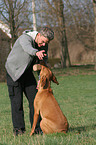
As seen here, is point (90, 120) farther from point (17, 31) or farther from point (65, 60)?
point (65, 60)

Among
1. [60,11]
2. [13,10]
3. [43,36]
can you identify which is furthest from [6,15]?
[43,36]

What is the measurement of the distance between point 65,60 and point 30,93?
2647 cm

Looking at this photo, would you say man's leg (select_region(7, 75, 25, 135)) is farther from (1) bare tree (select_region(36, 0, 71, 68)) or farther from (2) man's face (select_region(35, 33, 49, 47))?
(1) bare tree (select_region(36, 0, 71, 68))

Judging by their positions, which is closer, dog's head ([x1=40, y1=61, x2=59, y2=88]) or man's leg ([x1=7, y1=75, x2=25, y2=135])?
dog's head ([x1=40, y1=61, x2=59, y2=88])

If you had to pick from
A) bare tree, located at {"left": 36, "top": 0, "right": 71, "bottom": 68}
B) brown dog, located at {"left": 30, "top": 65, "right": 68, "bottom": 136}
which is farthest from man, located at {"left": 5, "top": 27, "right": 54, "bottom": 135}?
bare tree, located at {"left": 36, "top": 0, "right": 71, "bottom": 68}

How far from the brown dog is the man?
458mm

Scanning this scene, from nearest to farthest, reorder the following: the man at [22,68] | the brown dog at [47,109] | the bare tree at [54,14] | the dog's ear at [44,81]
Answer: the brown dog at [47,109] → the dog's ear at [44,81] → the man at [22,68] → the bare tree at [54,14]

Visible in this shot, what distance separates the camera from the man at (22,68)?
4.92 m

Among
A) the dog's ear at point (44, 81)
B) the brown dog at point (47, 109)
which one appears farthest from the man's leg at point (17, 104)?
the dog's ear at point (44, 81)

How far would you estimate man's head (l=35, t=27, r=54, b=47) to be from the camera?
4.72m

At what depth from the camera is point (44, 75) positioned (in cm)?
464

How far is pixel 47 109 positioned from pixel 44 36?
1.20m

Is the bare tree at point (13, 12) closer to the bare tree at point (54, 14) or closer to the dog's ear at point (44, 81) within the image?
the bare tree at point (54, 14)

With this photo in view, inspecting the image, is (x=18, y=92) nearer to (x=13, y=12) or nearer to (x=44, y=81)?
(x=44, y=81)
